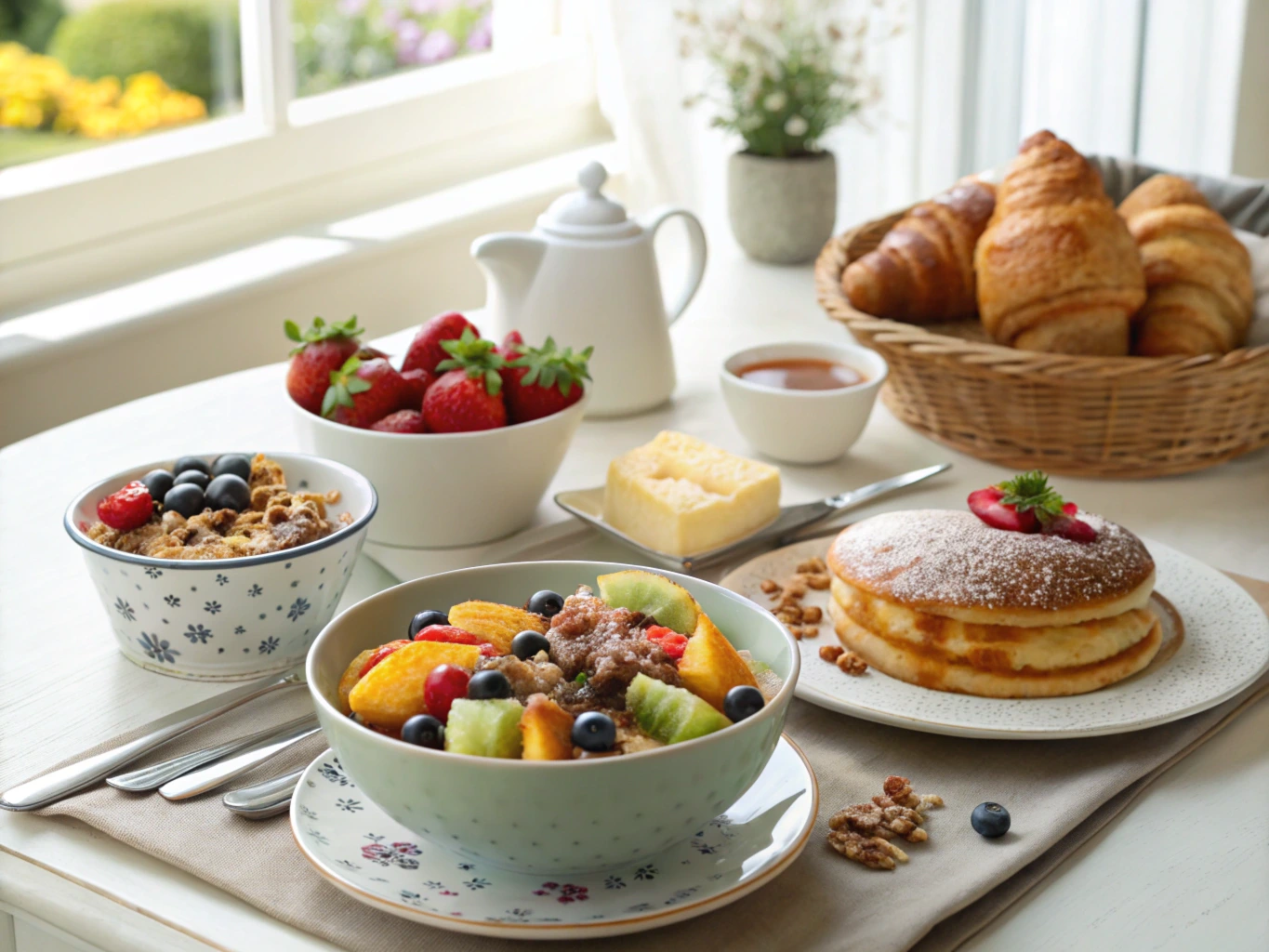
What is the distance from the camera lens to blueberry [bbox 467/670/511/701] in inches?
25.1

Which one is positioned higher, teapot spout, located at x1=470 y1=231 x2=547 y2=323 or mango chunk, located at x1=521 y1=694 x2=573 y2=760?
teapot spout, located at x1=470 y1=231 x2=547 y2=323

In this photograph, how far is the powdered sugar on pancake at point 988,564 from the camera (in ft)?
2.90

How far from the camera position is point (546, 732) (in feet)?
2.03

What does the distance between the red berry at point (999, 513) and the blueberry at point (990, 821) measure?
0.27m

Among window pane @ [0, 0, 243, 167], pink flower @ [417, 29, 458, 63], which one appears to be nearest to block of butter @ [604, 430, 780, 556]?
window pane @ [0, 0, 243, 167]

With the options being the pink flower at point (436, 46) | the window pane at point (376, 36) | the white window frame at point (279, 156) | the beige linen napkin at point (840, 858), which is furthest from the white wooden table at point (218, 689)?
the pink flower at point (436, 46)

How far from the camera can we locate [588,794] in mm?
607

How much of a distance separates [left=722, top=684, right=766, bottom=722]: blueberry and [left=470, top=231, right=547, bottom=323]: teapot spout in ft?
2.73

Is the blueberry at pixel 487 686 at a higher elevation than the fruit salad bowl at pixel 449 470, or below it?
higher

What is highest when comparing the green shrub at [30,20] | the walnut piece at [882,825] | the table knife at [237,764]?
the green shrub at [30,20]

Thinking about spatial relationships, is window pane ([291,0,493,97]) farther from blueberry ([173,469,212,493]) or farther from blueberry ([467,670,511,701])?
blueberry ([467,670,511,701])

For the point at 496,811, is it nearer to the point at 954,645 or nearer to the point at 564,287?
the point at 954,645

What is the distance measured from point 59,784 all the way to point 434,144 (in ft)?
6.47

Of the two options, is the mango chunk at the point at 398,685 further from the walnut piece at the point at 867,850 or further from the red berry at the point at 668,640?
the walnut piece at the point at 867,850
